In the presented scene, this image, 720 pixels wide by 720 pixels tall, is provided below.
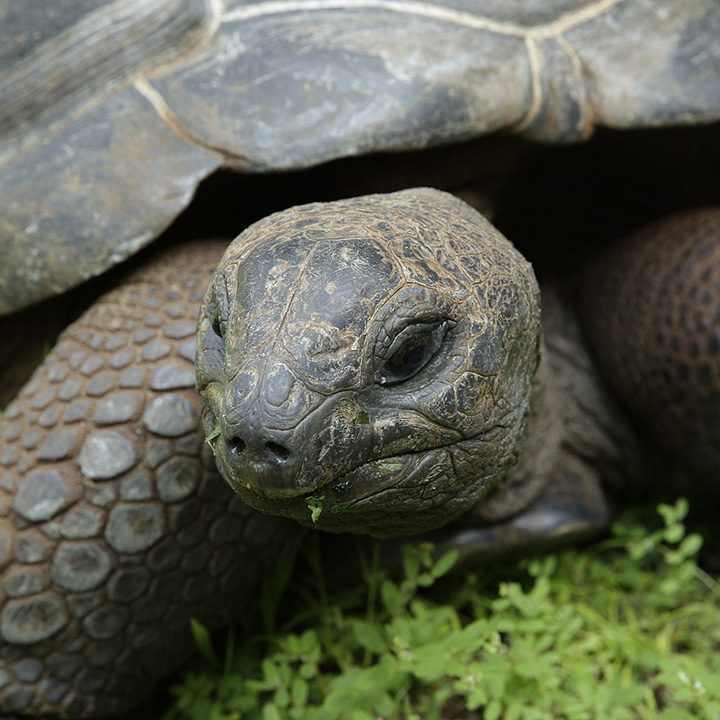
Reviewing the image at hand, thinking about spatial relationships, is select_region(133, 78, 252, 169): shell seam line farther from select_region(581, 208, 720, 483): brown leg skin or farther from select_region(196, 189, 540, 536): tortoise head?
select_region(581, 208, 720, 483): brown leg skin

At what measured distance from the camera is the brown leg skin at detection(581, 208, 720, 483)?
215 cm

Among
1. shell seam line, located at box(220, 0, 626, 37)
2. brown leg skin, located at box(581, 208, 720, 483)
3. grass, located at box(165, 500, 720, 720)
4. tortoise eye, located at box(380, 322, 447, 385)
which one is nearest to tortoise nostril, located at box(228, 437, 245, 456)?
tortoise eye, located at box(380, 322, 447, 385)

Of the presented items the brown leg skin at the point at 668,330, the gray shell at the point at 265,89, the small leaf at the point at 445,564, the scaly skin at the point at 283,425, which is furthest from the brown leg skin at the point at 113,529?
the brown leg skin at the point at 668,330

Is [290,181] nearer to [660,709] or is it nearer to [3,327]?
[3,327]

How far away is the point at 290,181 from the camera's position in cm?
216

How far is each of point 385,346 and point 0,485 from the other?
104cm

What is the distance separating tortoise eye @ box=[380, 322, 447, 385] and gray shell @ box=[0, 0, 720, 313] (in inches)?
24.5

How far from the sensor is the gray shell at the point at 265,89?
1.89 metres

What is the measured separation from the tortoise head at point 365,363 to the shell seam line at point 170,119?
33 centimetres

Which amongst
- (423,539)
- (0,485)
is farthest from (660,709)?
(0,485)

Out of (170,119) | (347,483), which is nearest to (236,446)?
(347,483)

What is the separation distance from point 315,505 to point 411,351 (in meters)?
0.30

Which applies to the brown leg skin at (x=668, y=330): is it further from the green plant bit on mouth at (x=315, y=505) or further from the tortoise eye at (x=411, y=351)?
the green plant bit on mouth at (x=315, y=505)

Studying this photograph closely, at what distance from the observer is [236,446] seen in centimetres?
130
